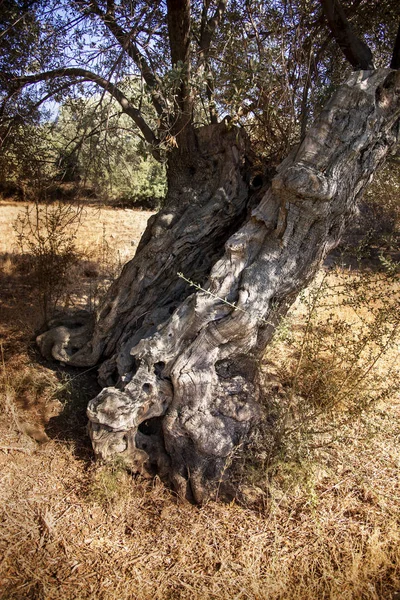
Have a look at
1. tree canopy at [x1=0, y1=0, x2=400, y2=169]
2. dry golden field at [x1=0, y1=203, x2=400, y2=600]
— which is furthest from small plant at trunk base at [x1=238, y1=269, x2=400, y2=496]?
tree canopy at [x1=0, y1=0, x2=400, y2=169]

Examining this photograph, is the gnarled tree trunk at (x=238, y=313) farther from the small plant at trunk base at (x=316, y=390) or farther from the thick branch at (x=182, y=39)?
the thick branch at (x=182, y=39)

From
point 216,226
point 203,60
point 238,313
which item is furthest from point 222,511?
point 203,60

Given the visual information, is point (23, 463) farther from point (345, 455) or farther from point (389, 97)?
point (389, 97)

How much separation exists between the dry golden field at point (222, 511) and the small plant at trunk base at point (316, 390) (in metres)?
0.02

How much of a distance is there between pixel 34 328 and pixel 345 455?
336cm

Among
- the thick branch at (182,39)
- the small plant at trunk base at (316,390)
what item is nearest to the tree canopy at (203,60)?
the thick branch at (182,39)

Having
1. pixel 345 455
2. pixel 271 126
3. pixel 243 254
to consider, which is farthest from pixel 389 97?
pixel 345 455

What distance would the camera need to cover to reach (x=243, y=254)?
9.96 feet

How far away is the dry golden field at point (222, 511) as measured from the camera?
236 centimetres

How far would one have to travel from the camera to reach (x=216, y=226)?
12.0ft

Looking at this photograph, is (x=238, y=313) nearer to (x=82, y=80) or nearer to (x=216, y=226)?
(x=216, y=226)

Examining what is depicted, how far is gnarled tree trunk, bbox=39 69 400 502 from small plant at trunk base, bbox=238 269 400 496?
0.23 m

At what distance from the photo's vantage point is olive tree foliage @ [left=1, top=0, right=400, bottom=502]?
9.43 feet

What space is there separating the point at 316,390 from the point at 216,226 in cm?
175
